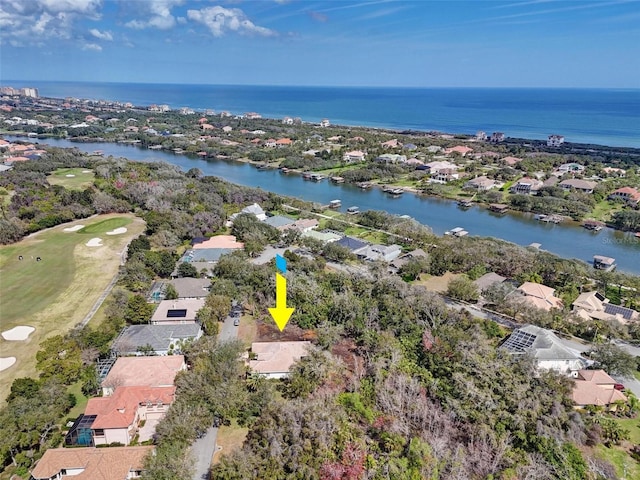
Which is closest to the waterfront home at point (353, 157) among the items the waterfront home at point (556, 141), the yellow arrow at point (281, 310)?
the waterfront home at point (556, 141)

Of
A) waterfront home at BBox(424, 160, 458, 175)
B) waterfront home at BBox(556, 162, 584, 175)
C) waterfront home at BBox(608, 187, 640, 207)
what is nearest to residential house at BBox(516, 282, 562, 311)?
waterfront home at BBox(608, 187, 640, 207)

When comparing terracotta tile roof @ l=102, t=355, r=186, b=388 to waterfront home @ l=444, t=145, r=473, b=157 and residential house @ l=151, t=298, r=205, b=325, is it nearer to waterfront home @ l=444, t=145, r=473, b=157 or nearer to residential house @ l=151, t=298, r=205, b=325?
residential house @ l=151, t=298, r=205, b=325

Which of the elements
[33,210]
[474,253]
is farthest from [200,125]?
[474,253]

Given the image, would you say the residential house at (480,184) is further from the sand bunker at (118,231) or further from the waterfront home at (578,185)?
the sand bunker at (118,231)

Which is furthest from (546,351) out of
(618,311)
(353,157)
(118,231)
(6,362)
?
(353,157)

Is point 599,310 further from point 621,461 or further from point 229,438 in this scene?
point 229,438

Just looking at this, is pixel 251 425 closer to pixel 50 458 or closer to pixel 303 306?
pixel 50 458
